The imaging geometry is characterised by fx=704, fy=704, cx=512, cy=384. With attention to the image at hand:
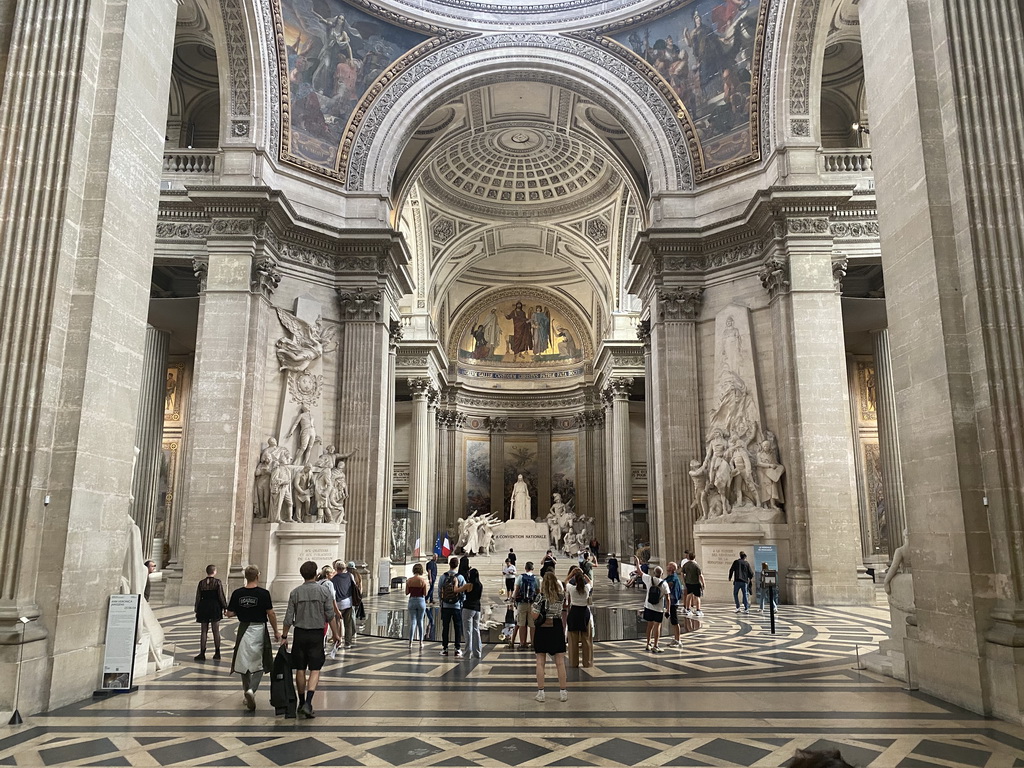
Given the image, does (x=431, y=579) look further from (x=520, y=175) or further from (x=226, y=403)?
(x=520, y=175)

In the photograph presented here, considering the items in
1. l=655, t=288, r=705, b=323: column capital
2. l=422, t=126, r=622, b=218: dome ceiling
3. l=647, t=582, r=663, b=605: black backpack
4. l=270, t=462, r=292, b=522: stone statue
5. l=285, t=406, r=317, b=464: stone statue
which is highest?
l=422, t=126, r=622, b=218: dome ceiling

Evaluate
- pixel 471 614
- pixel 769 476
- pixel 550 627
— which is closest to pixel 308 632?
pixel 550 627

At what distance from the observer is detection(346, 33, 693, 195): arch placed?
20.4 m

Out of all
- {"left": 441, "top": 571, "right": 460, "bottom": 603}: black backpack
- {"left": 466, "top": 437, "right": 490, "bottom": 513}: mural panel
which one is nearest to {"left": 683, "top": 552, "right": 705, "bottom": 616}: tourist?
{"left": 441, "top": 571, "right": 460, "bottom": 603}: black backpack

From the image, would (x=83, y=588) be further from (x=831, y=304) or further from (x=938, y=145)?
(x=831, y=304)

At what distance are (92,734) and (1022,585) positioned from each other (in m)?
8.01

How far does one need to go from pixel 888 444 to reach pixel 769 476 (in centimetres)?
642

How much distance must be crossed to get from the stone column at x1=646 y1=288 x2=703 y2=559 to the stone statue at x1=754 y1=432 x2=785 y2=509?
185 centimetres

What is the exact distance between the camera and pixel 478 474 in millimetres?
39688

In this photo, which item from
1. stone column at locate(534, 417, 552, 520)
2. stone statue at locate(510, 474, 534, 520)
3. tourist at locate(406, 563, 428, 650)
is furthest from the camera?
stone column at locate(534, 417, 552, 520)

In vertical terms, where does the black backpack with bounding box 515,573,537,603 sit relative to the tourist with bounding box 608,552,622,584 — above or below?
above

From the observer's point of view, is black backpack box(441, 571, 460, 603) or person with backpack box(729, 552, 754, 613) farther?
person with backpack box(729, 552, 754, 613)

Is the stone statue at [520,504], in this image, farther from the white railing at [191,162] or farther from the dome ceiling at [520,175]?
the white railing at [191,162]

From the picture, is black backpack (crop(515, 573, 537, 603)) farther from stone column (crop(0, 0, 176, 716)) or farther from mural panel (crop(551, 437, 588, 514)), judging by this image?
mural panel (crop(551, 437, 588, 514))
